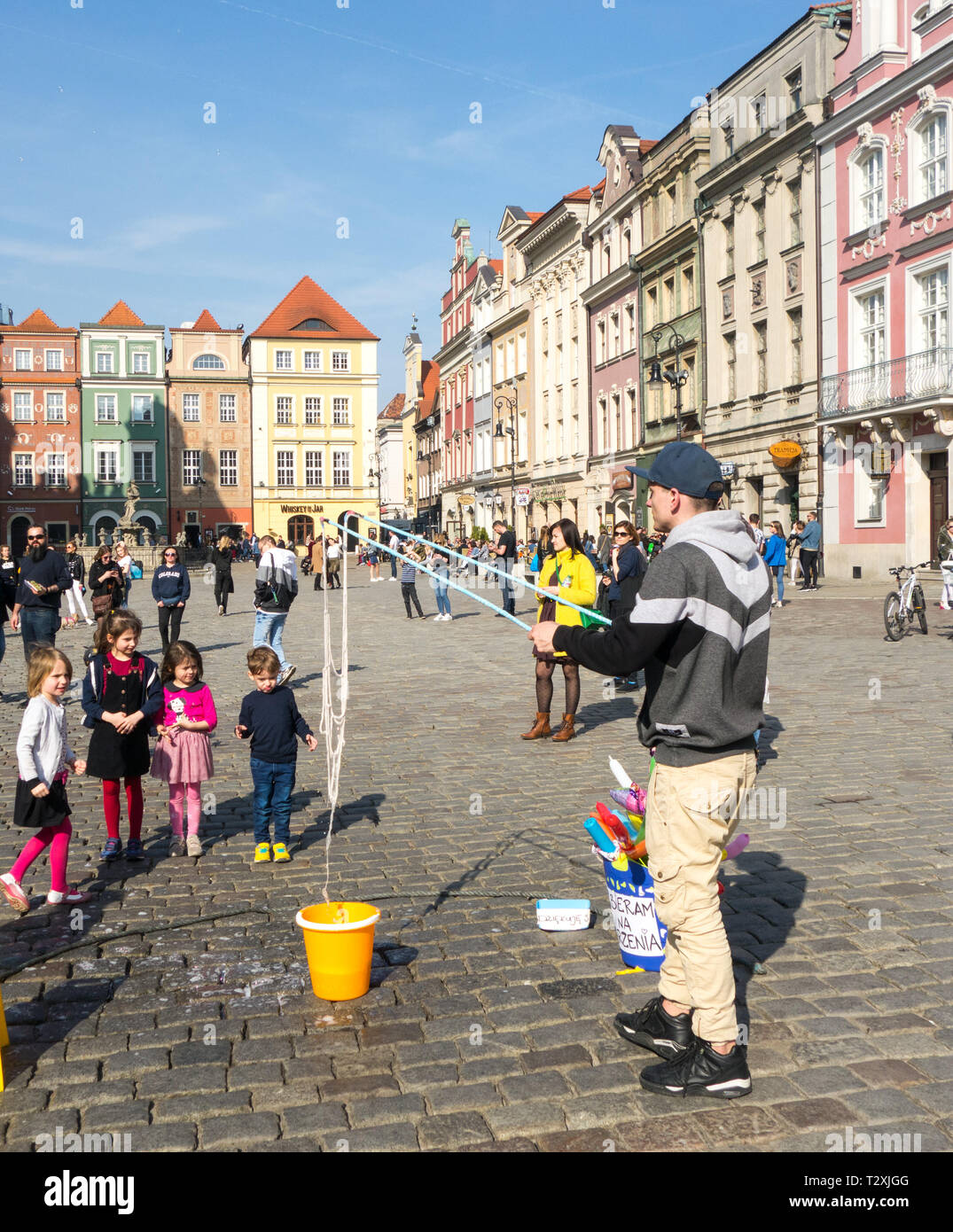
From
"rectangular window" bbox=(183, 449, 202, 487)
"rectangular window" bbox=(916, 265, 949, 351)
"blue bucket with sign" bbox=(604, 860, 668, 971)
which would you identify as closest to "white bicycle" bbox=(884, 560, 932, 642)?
"rectangular window" bbox=(916, 265, 949, 351)

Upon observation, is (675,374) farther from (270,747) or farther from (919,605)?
(270,747)

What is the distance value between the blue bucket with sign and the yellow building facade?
74290mm

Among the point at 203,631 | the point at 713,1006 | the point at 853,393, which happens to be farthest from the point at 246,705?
the point at 853,393

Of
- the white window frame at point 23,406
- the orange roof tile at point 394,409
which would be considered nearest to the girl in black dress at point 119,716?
the white window frame at point 23,406

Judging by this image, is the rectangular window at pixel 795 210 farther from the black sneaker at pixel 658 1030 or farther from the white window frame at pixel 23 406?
the white window frame at pixel 23 406

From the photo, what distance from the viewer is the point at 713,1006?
3879mm

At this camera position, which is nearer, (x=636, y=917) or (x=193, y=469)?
(x=636, y=917)

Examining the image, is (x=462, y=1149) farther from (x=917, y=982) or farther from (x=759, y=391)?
(x=759, y=391)

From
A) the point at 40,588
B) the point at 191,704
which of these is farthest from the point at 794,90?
the point at 191,704

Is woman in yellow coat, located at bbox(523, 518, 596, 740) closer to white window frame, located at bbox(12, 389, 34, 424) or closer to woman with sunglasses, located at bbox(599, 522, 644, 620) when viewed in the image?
woman with sunglasses, located at bbox(599, 522, 644, 620)

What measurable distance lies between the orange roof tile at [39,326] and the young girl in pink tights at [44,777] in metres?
76.1

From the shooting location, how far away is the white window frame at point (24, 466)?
76188mm

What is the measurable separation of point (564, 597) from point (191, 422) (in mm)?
71807

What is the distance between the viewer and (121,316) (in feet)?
255
